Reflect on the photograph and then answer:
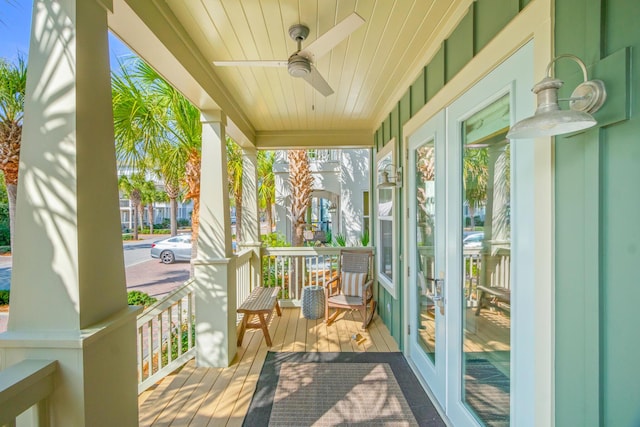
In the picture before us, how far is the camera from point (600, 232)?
0.93 meters

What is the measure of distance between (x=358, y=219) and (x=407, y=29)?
7.57 metres

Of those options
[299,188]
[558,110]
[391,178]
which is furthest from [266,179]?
[558,110]

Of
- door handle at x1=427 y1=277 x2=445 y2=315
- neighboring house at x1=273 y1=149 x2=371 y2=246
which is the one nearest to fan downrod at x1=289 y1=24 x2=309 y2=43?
door handle at x1=427 y1=277 x2=445 y2=315

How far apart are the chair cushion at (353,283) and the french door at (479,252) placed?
1541 mm

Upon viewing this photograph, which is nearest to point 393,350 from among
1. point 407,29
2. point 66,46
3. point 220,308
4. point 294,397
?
point 294,397

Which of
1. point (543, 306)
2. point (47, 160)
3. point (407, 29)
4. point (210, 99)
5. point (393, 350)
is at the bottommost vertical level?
point (393, 350)

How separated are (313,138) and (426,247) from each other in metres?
2.83

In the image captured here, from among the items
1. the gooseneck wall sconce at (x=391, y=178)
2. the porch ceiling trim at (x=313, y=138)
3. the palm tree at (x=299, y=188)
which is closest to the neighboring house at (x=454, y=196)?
the gooseneck wall sconce at (x=391, y=178)

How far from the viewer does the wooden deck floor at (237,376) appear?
2260 mm

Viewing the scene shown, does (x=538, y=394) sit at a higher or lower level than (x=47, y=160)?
lower

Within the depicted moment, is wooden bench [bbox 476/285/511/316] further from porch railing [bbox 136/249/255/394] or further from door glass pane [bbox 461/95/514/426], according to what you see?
porch railing [bbox 136/249/255/394]

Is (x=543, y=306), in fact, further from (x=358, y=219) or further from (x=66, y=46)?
(x=358, y=219)

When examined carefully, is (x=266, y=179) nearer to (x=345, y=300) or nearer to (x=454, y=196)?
(x=345, y=300)

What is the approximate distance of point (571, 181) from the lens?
105cm
